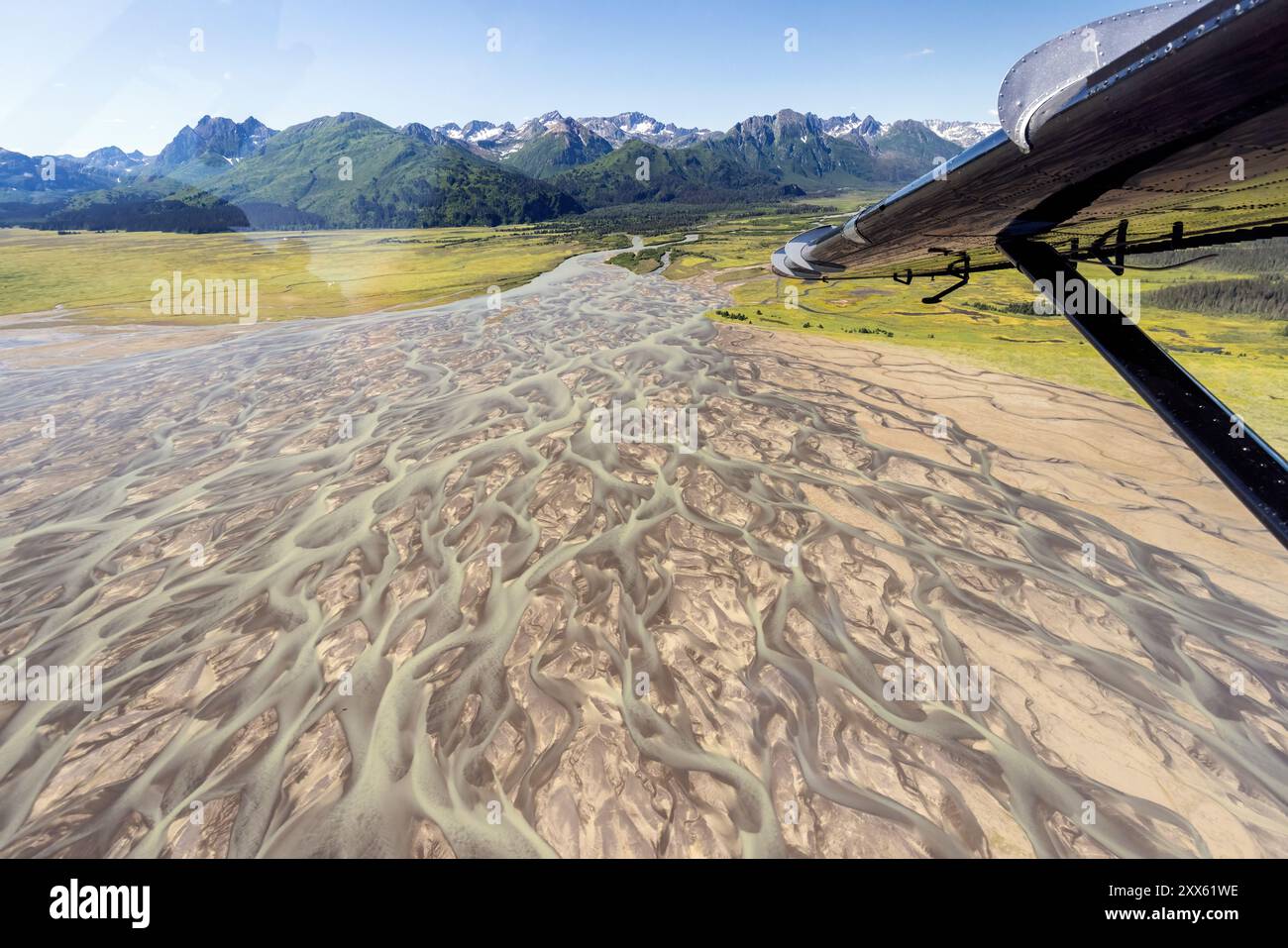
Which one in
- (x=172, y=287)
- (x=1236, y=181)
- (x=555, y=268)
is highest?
(x=555, y=268)

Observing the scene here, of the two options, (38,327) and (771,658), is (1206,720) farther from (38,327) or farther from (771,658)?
(38,327)

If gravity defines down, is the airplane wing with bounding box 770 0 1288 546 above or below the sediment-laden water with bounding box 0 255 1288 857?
above

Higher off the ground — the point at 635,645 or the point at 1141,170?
the point at 1141,170

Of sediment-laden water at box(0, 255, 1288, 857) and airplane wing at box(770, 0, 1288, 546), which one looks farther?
sediment-laden water at box(0, 255, 1288, 857)

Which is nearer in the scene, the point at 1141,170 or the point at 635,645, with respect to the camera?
the point at 1141,170
